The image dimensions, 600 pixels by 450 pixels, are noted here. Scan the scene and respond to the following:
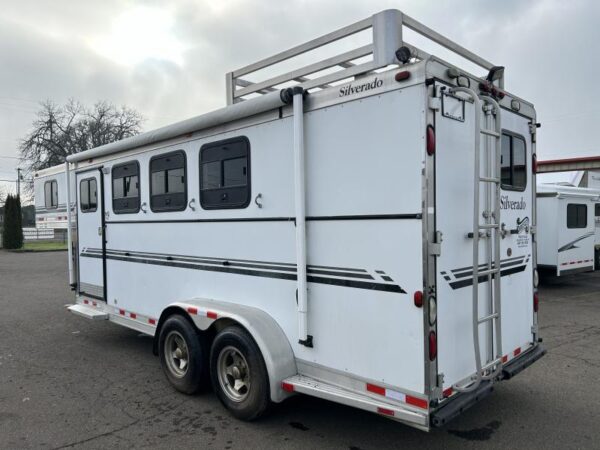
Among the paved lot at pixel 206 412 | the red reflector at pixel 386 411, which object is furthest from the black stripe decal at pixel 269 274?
the paved lot at pixel 206 412

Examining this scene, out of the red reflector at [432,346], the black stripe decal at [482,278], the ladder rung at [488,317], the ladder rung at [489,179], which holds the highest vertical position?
the ladder rung at [489,179]

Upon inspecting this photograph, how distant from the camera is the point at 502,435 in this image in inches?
148

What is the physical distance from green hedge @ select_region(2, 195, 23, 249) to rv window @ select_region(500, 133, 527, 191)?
27498 mm

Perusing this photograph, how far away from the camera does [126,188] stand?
5.94 m

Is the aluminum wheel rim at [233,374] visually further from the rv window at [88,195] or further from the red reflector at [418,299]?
the rv window at [88,195]

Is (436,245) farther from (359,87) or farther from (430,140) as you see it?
(359,87)

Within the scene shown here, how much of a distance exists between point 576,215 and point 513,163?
28.5 feet

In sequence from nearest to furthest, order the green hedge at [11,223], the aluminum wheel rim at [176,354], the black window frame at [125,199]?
the aluminum wheel rim at [176,354] → the black window frame at [125,199] → the green hedge at [11,223]

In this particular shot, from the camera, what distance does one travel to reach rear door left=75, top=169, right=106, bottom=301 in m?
6.50

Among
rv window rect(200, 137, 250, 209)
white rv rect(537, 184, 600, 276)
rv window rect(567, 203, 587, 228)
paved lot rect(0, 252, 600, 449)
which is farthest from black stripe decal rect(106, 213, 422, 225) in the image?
rv window rect(567, 203, 587, 228)

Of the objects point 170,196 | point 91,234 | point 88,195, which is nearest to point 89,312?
point 91,234

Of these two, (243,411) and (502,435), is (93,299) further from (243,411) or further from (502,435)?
(502,435)

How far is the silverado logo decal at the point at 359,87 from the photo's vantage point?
3311 millimetres

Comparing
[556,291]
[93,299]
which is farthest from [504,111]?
[556,291]
